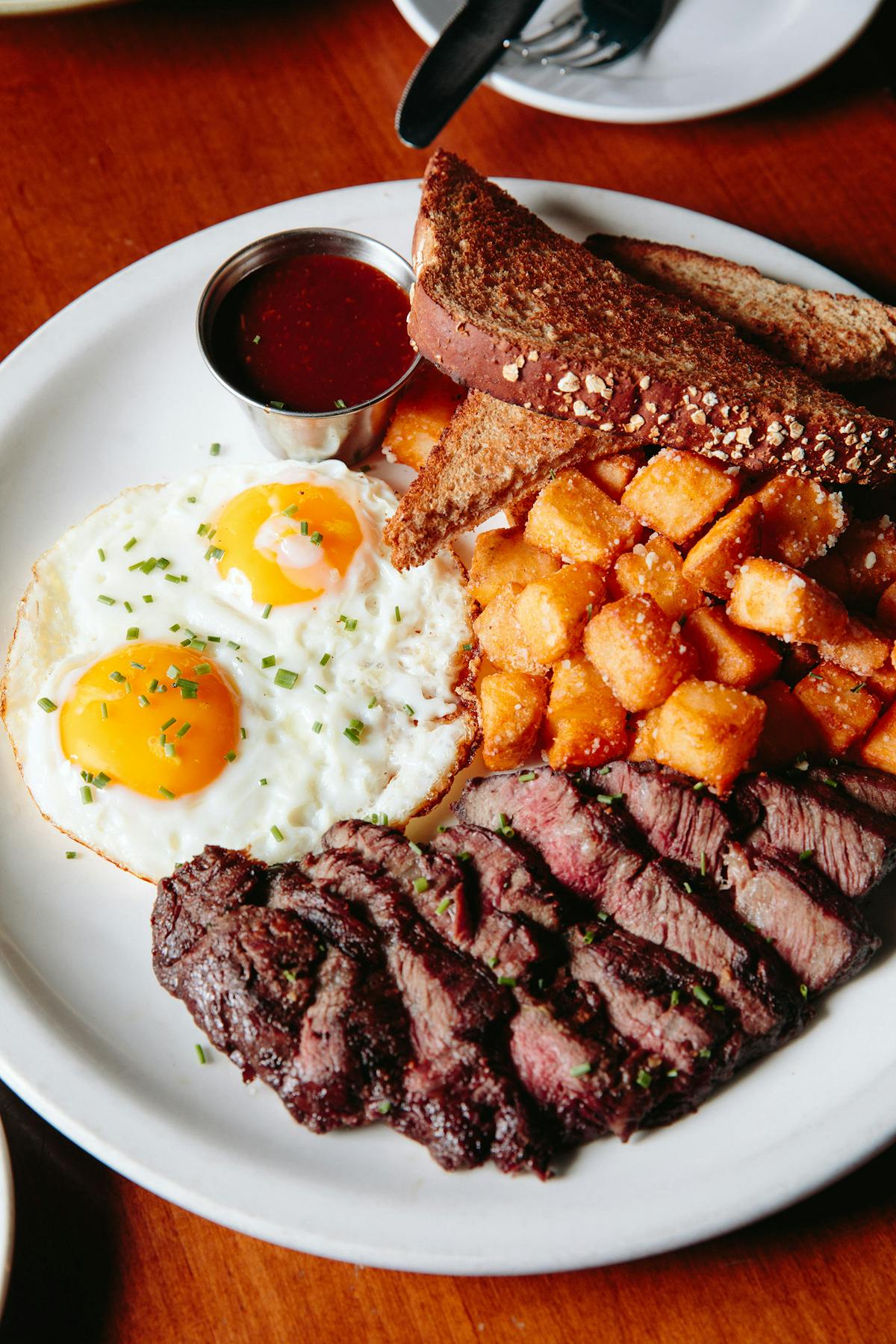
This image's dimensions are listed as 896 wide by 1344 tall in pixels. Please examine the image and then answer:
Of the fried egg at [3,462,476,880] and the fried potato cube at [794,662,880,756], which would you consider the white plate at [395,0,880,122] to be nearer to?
the fried egg at [3,462,476,880]

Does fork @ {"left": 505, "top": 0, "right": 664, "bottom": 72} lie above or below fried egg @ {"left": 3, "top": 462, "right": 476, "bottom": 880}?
above

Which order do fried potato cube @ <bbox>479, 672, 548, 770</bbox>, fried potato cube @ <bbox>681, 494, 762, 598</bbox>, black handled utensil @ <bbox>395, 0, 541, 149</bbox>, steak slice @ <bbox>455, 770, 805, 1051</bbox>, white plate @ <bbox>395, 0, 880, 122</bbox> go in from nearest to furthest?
steak slice @ <bbox>455, 770, 805, 1051</bbox> → fried potato cube @ <bbox>681, 494, 762, 598</bbox> → fried potato cube @ <bbox>479, 672, 548, 770</bbox> → black handled utensil @ <bbox>395, 0, 541, 149</bbox> → white plate @ <bbox>395, 0, 880, 122</bbox>

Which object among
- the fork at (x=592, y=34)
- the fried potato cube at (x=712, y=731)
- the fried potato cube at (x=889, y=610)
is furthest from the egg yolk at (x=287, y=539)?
the fork at (x=592, y=34)

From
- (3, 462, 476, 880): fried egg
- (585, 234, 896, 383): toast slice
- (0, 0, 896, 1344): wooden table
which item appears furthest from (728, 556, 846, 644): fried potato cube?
(0, 0, 896, 1344): wooden table

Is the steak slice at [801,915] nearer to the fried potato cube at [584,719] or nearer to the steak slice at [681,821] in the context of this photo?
the steak slice at [681,821]

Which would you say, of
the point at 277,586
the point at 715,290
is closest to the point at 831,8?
the point at 715,290

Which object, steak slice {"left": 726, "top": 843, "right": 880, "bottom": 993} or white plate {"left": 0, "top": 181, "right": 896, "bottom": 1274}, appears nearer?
white plate {"left": 0, "top": 181, "right": 896, "bottom": 1274}

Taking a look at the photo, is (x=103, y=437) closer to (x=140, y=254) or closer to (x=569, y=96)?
(x=140, y=254)
